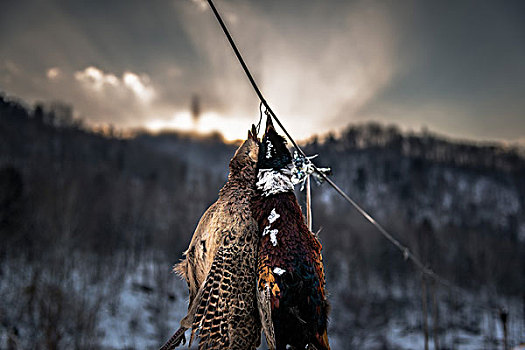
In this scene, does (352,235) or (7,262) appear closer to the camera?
(7,262)

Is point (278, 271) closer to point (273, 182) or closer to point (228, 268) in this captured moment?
point (228, 268)

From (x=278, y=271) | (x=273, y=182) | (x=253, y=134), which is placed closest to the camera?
(x=278, y=271)

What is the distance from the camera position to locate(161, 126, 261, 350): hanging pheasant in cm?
85

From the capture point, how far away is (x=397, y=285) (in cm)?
3662

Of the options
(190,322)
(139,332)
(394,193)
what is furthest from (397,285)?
(190,322)

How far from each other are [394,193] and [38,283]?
26483mm

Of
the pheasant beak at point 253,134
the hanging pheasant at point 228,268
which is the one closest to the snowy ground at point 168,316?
the hanging pheasant at point 228,268

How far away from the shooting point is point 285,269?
2.80 ft

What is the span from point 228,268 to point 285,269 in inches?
6.8

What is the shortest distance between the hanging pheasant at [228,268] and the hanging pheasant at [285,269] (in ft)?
0.14

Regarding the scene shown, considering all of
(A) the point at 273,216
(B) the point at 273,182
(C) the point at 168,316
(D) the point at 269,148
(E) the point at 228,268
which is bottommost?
(C) the point at 168,316

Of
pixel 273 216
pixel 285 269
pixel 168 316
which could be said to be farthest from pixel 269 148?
pixel 168 316

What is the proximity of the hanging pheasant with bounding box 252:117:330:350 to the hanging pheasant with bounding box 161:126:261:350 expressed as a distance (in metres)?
0.04

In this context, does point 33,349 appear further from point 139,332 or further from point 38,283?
point 139,332
